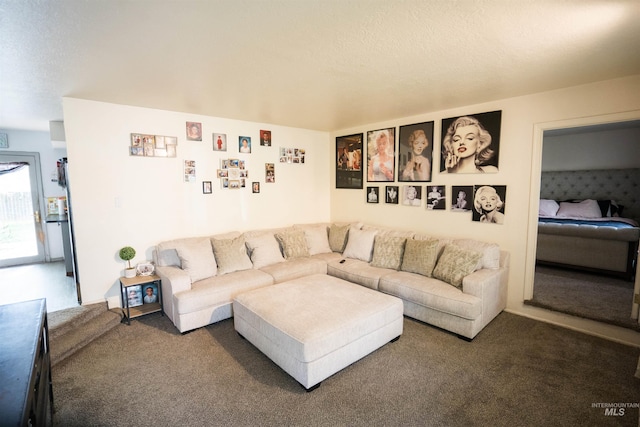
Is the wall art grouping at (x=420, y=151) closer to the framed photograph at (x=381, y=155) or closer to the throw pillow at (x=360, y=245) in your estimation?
the framed photograph at (x=381, y=155)

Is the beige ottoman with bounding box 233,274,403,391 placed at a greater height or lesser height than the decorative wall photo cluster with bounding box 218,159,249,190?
lesser

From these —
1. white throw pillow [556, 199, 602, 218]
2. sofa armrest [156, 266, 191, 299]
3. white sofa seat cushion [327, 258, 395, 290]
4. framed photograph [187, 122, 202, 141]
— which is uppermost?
framed photograph [187, 122, 202, 141]

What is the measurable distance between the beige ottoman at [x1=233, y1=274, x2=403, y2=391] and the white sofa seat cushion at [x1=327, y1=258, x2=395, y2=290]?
529mm

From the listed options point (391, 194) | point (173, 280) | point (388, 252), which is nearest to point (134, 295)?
point (173, 280)

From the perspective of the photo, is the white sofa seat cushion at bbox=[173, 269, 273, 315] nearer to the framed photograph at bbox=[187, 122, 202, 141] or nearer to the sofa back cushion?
the sofa back cushion

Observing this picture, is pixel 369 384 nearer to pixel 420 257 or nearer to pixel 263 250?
pixel 420 257

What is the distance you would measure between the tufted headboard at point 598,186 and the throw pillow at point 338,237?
4.63 m

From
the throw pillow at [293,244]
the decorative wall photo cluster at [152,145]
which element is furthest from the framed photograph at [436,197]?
the decorative wall photo cluster at [152,145]

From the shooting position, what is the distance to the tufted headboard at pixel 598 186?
5227 millimetres

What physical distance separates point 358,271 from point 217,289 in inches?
66.8

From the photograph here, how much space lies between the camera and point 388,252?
3.84m

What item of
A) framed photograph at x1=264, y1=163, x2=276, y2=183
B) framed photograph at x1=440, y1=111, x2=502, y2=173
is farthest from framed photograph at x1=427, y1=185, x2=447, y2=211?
framed photograph at x1=264, y1=163, x2=276, y2=183

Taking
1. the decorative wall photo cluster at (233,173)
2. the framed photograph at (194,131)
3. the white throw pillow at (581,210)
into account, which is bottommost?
the white throw pillow at (581,210)

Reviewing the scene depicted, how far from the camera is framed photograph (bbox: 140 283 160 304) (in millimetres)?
3480
